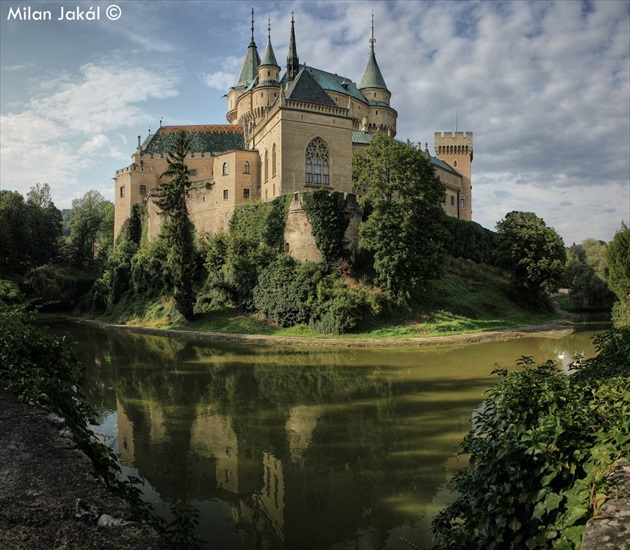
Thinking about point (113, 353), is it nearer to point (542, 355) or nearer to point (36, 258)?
point (542, 355)

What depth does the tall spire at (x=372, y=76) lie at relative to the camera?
61128mm

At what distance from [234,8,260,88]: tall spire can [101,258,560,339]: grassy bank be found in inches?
1250

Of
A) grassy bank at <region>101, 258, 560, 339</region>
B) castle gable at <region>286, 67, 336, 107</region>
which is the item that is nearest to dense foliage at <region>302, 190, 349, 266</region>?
grassy bank at <region>101, 258, 560, 339</region>

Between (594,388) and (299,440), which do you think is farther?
(299,440)

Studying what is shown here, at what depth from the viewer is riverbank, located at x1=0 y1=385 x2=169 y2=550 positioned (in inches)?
158

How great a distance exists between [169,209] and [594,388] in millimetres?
33217

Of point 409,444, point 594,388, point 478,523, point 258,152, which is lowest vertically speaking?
point 409,444

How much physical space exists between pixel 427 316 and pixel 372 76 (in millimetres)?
40363

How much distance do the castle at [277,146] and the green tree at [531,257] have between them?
13488 millimetres

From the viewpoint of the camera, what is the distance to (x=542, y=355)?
899 inches

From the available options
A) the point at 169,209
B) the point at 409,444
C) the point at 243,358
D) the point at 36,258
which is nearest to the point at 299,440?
the point at 409,444

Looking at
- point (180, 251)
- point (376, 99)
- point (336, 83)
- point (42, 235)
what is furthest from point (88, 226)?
point (376, 99)

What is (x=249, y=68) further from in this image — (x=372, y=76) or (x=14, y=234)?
(x=14, y=234)

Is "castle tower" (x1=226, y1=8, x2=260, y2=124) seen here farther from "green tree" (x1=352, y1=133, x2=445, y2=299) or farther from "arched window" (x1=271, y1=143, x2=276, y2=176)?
"green tree" (x1=352, y1=133, x2=445, y2=299)
